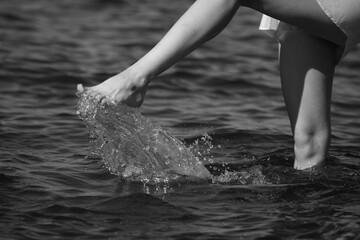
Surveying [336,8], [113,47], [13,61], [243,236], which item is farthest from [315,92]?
[113,47]

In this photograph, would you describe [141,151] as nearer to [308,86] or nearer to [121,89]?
[121,89]

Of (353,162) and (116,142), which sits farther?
(353,162)

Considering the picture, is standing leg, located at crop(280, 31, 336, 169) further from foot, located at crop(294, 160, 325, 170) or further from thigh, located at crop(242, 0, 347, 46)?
thigh, located at crop(242, 0, 347, 46)

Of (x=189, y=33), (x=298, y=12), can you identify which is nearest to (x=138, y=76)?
(x=189, y=33)

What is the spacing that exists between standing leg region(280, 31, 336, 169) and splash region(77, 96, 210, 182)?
61 cm

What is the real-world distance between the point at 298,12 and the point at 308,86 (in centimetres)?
66

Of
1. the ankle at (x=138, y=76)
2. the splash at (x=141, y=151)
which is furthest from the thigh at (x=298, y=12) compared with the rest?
the splash at (x=141, y=151)

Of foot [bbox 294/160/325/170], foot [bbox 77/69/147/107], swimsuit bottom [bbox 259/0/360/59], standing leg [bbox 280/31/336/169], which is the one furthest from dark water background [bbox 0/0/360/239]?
swimsuit bottom [bbox 259/0/360/59]

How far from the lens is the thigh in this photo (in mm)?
4105

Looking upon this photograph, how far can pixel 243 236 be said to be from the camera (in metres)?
4.02

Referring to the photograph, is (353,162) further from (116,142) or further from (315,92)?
(116,142)

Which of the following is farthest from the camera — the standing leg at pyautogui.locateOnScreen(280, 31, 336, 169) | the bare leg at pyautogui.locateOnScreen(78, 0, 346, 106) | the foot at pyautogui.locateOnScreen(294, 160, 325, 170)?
the foot at pyautogui.locateOnScreen(294, 160, 325, 170)

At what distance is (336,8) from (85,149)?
7.25 ft

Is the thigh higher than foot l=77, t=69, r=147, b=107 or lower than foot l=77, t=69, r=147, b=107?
higher
